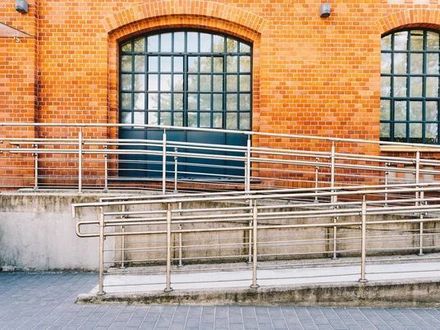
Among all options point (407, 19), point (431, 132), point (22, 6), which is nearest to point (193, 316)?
point (22, 6)

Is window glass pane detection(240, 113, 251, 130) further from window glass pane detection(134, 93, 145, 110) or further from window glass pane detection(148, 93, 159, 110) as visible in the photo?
window glass pane detection(134, 93, 145, 110)

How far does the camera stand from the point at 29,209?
8.09 meters

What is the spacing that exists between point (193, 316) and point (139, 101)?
5553 millimetres

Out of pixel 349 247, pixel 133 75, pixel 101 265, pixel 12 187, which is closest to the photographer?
pixel 101 265

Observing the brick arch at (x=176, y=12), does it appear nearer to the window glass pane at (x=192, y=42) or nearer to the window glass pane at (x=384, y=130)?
the window glass pane at (x=192, y=42)

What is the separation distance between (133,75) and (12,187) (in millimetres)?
3266

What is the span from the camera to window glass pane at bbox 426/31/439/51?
10.2m

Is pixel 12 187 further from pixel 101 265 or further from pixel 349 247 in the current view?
pixel 349 247

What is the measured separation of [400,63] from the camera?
1021cm

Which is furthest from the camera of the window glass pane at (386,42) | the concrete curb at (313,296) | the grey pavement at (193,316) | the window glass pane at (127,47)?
the window glass pane at (386,42)

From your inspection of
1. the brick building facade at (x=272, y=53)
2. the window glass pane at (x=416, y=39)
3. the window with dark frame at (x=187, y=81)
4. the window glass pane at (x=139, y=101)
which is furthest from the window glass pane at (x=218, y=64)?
the window glass pane at (x=416, y=39)

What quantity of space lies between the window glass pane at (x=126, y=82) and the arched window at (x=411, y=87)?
5298 millimetres

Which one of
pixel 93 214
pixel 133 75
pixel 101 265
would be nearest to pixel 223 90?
pixel 133 75

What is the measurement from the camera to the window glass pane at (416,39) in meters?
10.1
